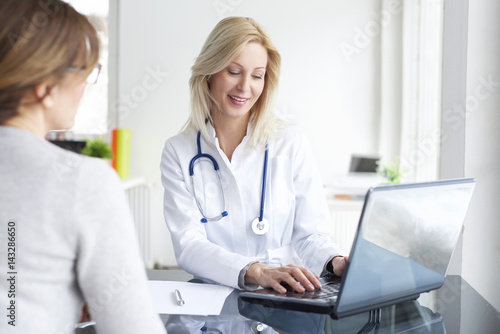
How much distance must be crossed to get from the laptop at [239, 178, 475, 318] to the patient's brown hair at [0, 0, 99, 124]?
0.51m

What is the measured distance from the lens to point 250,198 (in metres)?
1.65

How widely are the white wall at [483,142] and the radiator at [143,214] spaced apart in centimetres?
304

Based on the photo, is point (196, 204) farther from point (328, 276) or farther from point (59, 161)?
point (59, 161)

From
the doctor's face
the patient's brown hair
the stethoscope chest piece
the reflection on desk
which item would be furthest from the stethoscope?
the patient's brown hair

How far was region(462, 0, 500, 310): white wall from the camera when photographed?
1.57 m

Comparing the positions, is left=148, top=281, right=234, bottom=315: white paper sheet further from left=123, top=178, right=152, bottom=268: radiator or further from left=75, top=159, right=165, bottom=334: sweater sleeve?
left=123, top=178, right=152, bottom=268: radiator

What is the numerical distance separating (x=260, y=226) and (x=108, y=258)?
956 mm

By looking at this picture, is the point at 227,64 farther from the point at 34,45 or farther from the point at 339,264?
the point at 34,45

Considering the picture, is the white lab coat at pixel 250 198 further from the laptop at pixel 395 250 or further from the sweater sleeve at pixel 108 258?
the sweater sleeve at pixel 108 258

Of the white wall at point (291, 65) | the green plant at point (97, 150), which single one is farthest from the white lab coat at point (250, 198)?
the white wall at point (291, 65)

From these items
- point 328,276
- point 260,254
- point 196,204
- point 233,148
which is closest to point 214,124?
point 233,148

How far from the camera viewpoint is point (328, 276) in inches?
51.5

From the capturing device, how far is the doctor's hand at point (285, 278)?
1.14 metres

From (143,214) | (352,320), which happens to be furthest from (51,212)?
(143,214)
